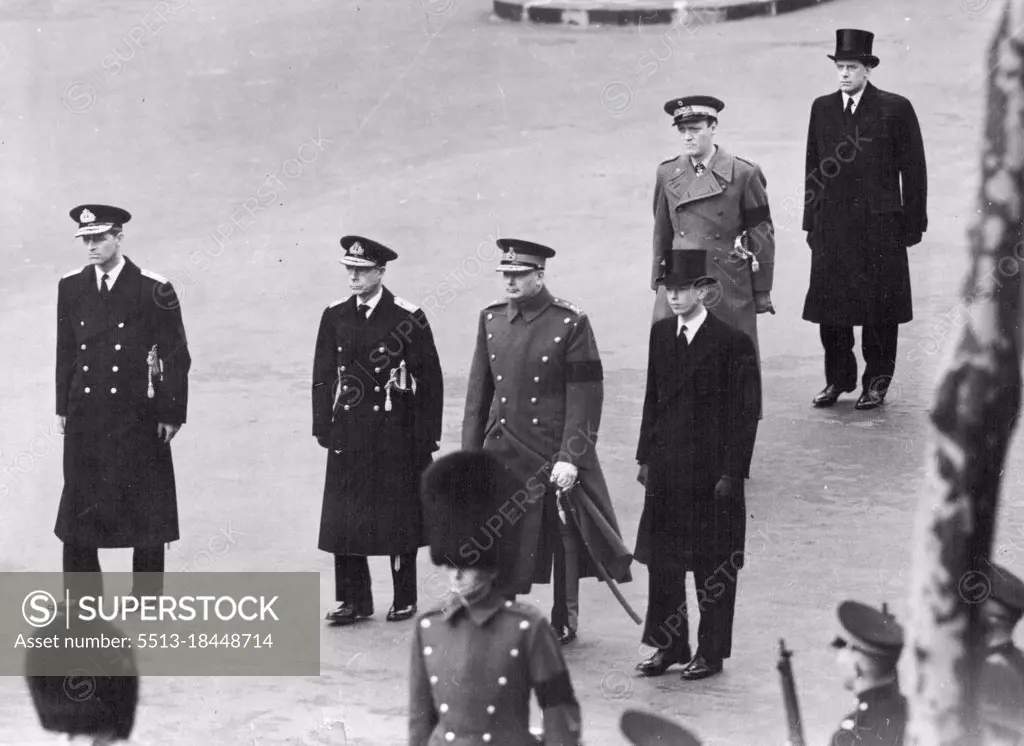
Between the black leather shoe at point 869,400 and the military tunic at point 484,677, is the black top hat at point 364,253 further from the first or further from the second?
the black leather shoe at point 869,400

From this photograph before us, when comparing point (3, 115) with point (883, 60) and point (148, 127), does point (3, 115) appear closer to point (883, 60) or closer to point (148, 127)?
point (148, 127)

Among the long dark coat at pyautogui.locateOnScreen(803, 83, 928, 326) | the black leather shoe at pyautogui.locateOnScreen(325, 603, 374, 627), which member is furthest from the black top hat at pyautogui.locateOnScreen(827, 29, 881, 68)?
the black leather shoe at pyautogui.locateOnScreen(325, 603, 374, 627)

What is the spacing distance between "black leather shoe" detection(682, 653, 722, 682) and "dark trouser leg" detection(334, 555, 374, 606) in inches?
58.5

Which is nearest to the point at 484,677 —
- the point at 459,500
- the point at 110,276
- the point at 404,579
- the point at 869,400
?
the point at 459,500

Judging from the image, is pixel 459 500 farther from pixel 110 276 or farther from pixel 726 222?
pixel 726 222

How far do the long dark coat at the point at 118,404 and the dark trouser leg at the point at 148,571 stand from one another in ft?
0.23

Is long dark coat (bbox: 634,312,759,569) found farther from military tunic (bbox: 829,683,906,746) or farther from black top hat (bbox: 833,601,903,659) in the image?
military tunic (bbox: 829,683,906,746)

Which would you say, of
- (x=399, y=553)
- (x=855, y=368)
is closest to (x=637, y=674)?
(x=399, y=553)

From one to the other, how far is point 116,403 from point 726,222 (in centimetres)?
298

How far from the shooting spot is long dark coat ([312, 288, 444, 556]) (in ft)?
28.5

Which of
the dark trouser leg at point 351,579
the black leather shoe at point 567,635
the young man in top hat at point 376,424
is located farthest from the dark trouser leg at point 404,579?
the black leather shoe at point 567,635

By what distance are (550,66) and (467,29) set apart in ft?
5.00

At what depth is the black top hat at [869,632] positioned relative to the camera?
19.2ft

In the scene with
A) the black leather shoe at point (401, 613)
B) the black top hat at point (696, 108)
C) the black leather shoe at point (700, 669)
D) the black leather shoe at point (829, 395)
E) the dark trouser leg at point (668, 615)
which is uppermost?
the black top hat at point (696, 108)
